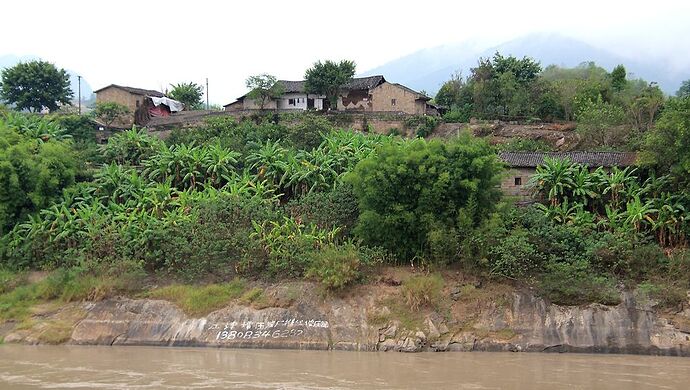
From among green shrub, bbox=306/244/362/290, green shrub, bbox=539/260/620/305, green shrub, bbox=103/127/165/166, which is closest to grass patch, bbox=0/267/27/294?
green shrub, bbox=103/127/165/166

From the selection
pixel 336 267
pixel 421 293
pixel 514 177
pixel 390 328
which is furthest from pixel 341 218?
pixel 514 177

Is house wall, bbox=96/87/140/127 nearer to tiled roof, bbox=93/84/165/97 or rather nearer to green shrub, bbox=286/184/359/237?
tiled roof, bbox=93/84/165/97

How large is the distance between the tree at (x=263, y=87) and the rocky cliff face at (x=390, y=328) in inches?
821

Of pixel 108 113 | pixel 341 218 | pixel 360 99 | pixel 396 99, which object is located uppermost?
pixel 360 99

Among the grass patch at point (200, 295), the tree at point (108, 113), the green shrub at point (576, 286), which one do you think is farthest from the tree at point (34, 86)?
the green shrub at point (576, 286)

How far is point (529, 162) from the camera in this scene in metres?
25.3

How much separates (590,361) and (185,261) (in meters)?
13.1

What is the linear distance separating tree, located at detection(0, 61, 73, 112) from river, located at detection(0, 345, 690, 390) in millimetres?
25738

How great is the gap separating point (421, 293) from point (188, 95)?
33958 mm

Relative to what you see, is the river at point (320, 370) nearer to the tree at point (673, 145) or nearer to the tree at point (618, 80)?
the tree at point (673, 145)

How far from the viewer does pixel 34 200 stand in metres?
23.3

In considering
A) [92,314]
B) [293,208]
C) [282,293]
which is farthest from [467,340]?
[92,314]

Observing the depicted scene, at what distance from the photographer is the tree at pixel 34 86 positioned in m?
39.2

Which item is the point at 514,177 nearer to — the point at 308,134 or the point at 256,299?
the point at 308,134
